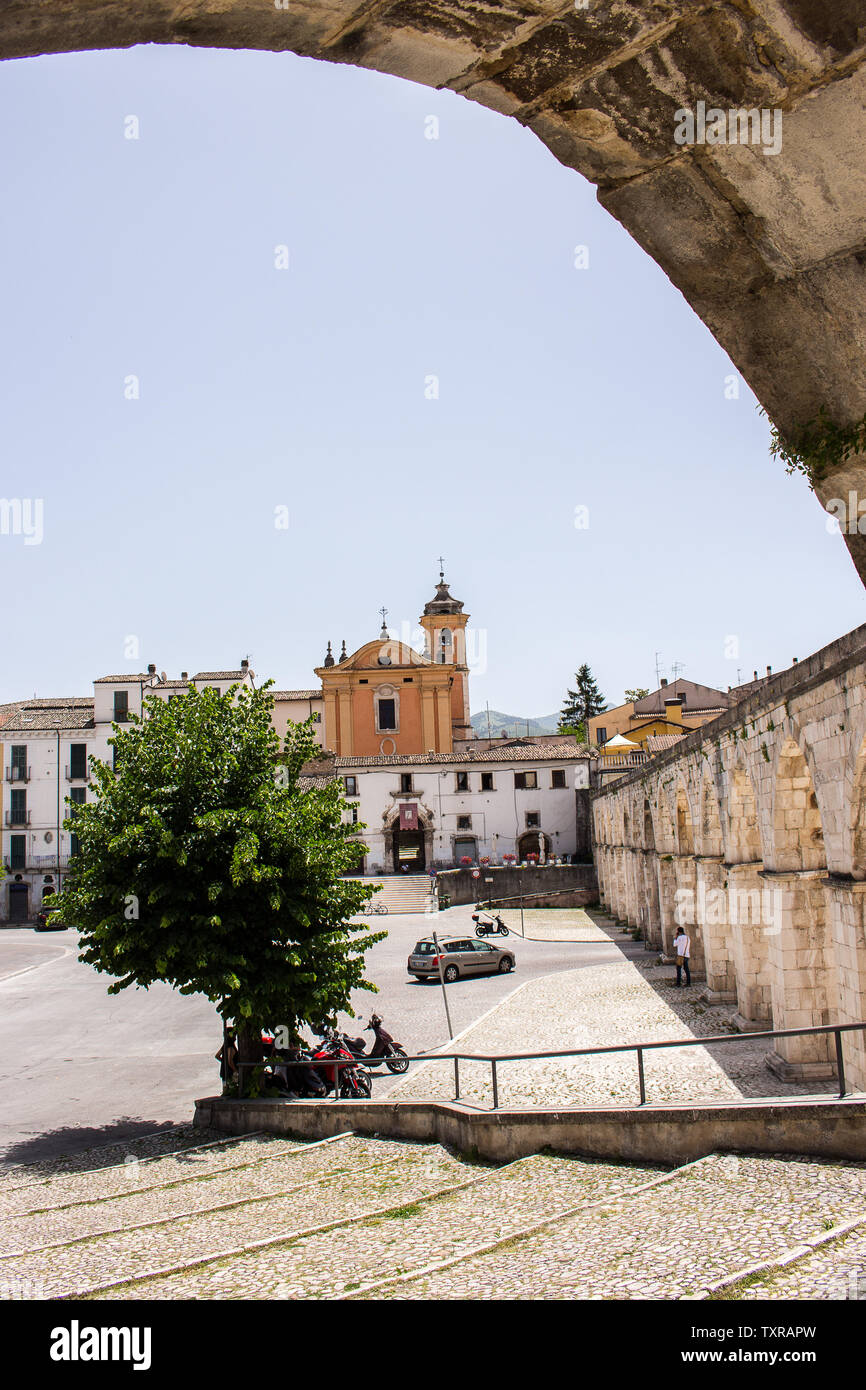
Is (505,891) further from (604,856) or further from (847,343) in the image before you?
(847,343)

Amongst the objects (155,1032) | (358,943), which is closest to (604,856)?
(155,1032)

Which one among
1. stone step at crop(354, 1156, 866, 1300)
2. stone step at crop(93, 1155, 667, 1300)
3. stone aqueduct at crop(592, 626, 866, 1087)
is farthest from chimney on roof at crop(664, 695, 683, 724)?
stone step at crop(354, 1156, 866, 1300)

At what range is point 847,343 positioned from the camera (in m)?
2.31

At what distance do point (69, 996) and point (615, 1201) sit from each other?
72.7 ft

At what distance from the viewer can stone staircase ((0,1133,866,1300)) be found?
6.59m

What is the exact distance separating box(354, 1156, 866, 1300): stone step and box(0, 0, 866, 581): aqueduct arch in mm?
5637

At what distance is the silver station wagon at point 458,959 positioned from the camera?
2652 centimetres

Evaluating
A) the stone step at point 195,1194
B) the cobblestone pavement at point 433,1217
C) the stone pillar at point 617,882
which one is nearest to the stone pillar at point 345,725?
the stone pillar at point 617,882

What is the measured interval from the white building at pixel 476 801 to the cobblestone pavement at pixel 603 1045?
2987 centimetres

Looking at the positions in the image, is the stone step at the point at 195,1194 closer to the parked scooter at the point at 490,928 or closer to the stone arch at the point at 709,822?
the stone arch at the point at 709,822

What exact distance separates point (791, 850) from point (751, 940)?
138 inches

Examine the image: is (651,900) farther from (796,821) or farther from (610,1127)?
(610,1127)

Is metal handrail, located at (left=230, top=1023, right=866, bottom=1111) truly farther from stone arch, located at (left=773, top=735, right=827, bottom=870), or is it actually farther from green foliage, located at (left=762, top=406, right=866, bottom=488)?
green foliage, located at (left=762, top=406, right=866, bottom=488)

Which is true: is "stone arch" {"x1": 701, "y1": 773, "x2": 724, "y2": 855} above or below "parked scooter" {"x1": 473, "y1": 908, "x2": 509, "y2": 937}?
above
